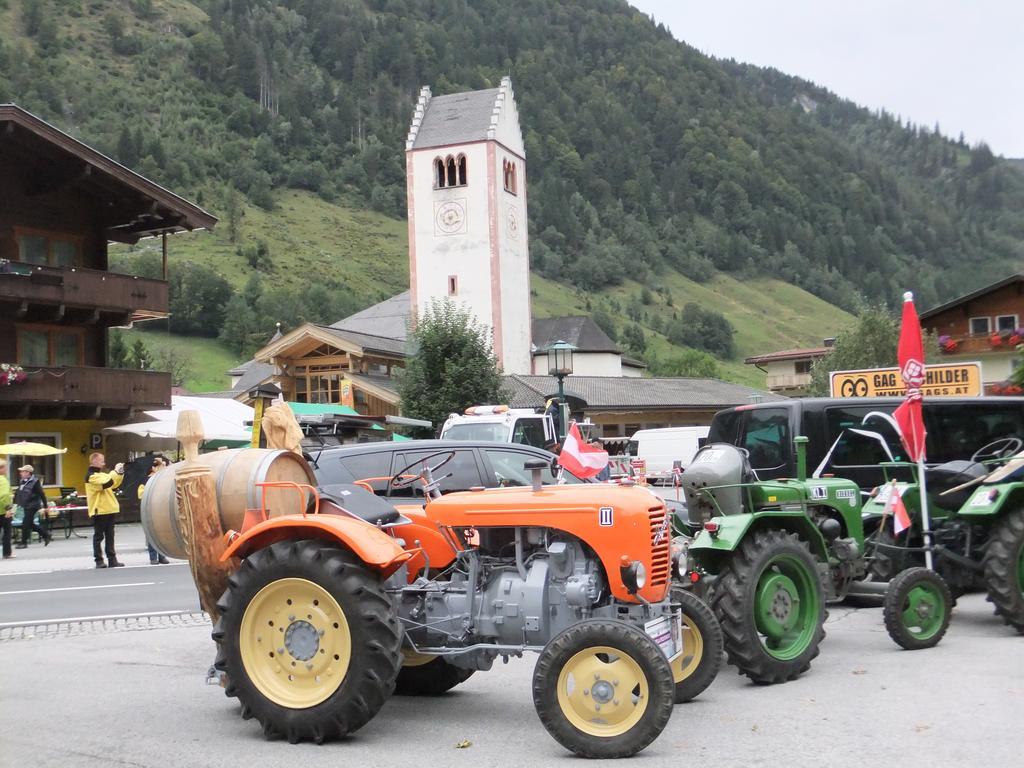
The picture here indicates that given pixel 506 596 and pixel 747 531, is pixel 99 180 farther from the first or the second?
pixel 506 596

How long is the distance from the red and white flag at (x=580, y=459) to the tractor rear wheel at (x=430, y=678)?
1.57m

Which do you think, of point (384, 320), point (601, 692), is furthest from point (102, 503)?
point (384, 320)

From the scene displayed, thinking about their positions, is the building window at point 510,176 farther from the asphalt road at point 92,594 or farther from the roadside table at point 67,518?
the asphalt road at point 92,594

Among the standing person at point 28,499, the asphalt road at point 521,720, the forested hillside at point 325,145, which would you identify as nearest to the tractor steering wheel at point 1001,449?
the asphalt road at point 521,720

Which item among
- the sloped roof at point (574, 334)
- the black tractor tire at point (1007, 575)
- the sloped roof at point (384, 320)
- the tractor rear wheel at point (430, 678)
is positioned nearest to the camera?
the tractor rear wheel at point (430, 678)

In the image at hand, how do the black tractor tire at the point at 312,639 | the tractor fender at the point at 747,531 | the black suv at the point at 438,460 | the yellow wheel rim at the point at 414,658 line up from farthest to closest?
the black suv at the point at 438,460, the tractor fender at the point at 747,531, the yellow wheel rim at the point at 414,658, the black tractor tire at the point at 312,639

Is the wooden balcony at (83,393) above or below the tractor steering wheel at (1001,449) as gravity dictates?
above

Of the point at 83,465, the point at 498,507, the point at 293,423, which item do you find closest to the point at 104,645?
the point at 293,423

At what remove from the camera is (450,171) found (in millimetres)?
67000

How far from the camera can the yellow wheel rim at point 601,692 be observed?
19.7 ft

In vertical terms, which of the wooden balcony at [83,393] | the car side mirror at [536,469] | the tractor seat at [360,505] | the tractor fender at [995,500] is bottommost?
the tractor fender at [995,500]

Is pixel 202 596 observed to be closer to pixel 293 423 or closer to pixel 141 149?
pixel 293 423

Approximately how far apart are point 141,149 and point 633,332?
63439 mm

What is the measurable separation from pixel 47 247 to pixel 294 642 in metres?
30.6
